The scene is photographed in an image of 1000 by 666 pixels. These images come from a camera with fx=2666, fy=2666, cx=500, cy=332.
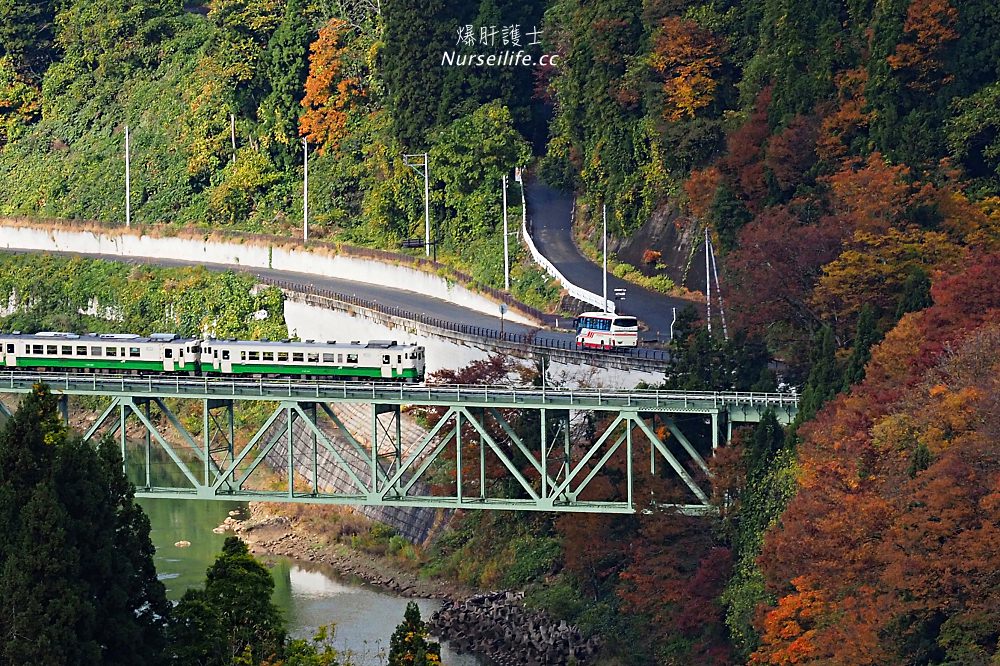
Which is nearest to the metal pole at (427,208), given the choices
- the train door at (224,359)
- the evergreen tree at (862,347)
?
the train door at (224,359)

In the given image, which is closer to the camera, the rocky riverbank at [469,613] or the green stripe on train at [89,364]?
the rocky riverbank at [469,613]

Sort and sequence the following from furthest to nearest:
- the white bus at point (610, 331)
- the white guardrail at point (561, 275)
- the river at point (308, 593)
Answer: the white guardrail at point (561, 275) < the white bus at point (610, 331) < the river at point (308, 593)

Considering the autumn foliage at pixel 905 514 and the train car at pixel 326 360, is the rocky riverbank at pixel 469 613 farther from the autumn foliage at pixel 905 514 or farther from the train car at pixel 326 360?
the autumn foliage at pixel 905 514

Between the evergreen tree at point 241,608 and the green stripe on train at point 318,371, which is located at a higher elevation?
the green stripe on train at point 318,371

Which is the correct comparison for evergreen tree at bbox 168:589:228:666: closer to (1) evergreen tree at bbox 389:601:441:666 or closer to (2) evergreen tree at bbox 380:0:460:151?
(1) evergreen tree at bbox 389:601:441:666

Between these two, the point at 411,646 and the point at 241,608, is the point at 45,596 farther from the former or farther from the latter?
the point at 411,646

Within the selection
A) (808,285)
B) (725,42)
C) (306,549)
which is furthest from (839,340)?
(725,42)
